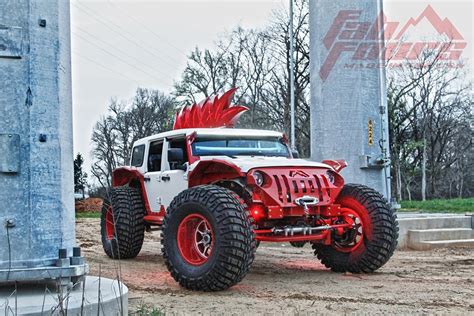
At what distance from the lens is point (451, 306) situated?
5.99 meters

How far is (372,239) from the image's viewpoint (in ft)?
26.4

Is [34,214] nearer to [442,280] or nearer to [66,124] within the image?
[66,124]

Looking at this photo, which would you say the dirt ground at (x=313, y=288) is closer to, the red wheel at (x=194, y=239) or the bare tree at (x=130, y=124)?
the red wheel at (x=194, y=239)

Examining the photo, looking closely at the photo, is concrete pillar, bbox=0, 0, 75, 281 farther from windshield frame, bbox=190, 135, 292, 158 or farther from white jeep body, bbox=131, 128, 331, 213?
windshield frame, bbox=190, 135, 292, 158

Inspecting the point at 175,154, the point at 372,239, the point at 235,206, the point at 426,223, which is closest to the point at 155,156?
the point at 175,154

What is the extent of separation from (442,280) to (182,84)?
38668mm

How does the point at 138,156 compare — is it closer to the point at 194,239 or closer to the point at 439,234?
the point at 194,239

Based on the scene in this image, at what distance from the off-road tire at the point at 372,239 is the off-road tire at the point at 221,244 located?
6.46ft

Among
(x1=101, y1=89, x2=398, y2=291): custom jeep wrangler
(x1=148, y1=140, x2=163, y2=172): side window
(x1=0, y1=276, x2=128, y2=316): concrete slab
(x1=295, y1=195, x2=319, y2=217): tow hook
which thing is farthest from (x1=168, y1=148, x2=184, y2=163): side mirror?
(x1=0, y1=276, x2=128, y2=316): concrete slab

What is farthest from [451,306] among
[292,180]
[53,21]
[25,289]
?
[53,21]

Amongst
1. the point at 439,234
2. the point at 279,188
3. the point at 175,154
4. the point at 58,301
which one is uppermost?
the point at 175,154

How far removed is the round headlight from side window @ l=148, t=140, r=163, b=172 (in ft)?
8.40

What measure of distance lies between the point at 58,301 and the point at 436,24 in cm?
3762

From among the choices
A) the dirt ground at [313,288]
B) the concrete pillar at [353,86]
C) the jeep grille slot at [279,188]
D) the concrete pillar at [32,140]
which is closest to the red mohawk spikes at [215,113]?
the dirt ground at [313,288]
